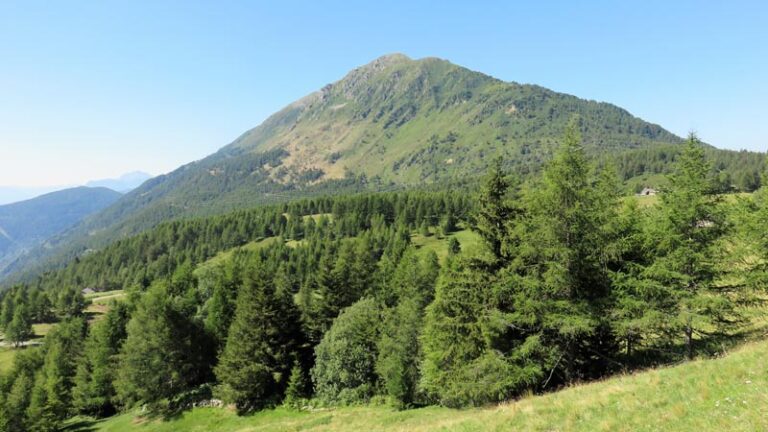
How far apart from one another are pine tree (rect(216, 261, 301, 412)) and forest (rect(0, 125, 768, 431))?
21cm

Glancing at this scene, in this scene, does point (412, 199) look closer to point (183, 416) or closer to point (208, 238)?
point (208, 238)

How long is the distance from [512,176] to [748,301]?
589 inches

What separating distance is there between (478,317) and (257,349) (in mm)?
32936

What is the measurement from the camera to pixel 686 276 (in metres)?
21.3

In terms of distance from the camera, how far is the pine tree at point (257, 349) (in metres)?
44.8

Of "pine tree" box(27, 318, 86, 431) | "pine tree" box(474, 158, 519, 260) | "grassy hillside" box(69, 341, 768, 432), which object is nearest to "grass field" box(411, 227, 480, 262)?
"pine tree" box(27, 318, 86, 431)

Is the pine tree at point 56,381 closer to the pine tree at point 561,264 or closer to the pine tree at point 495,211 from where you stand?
the pine tree at point 561,264

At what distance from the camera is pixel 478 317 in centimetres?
2362

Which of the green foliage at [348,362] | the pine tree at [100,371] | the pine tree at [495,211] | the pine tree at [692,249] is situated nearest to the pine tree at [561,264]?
the pine tree at [495,211]

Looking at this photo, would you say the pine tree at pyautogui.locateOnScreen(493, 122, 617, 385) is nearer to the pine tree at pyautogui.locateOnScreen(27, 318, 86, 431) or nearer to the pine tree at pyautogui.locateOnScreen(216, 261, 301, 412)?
the pine tree at pyautogui.locateOnScreen(216, 261, 301, 412)

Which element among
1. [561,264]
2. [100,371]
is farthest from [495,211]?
[100,371]

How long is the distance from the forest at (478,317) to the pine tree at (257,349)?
21 centimetres

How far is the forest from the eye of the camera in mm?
21734

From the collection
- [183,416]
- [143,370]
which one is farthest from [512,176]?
[143,370]
